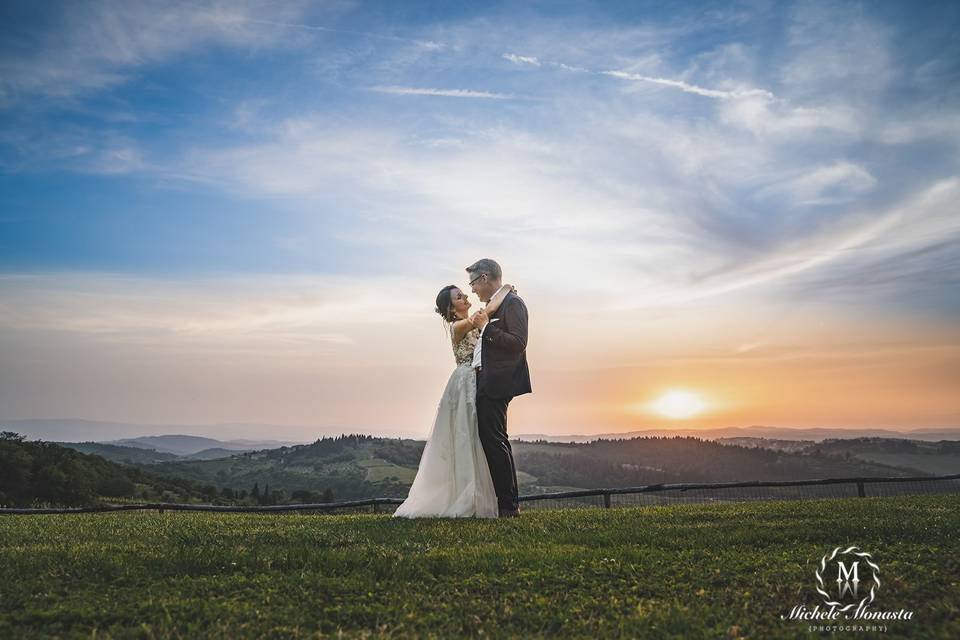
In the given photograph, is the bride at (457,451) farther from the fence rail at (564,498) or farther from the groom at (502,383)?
the fence rail at (564,498)

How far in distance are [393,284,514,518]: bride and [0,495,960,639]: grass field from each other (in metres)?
1.85

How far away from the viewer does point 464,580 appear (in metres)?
4.76

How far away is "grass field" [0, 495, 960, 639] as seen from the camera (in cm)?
378

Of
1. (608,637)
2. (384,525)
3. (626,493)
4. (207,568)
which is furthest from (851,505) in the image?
(207,568)

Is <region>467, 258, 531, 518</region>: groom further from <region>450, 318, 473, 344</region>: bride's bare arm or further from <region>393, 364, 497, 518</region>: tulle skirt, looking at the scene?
<region>450, 318, 473, 344</region>: bride's bare arm

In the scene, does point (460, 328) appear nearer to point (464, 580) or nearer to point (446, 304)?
point (446, 304)

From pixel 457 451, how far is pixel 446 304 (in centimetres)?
241

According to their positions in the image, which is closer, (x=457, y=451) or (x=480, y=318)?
(x=457, y=451)

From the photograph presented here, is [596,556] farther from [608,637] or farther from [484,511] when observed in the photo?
[484,511]

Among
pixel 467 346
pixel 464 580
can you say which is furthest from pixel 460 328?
pixel 464 580

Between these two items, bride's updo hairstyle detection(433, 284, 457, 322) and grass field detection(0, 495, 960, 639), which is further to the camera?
bride's updo hairstyle detection(433, 284, 457, 322)

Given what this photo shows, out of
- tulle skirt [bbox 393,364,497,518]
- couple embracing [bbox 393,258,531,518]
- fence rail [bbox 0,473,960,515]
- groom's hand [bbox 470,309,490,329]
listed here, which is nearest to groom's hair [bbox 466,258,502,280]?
couple embracing [bbox 393,258,531,518]

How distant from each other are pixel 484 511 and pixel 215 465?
96.4 meters

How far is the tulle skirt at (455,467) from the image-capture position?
910cm
